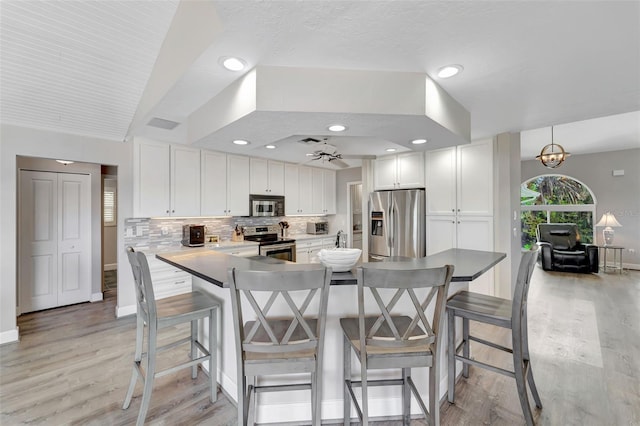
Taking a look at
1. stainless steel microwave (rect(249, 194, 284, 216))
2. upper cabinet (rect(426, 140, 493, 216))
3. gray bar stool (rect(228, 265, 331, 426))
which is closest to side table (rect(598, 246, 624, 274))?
upper cabinet (rect(426, 140, 493, 216))

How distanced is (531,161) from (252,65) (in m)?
8.55

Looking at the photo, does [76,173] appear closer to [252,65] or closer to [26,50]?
[26,50]

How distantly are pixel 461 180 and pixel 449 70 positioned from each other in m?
2.33

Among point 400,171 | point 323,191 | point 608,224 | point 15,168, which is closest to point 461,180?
point 400,171

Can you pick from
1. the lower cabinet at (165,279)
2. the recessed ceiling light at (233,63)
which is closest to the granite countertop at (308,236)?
the lower cabinet at (165,279)

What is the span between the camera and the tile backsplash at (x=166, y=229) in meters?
3.84

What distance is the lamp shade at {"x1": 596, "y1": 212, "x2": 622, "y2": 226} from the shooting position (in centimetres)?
638

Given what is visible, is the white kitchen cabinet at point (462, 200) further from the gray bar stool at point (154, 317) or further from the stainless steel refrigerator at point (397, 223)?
the gray bar stool at point (154, 317)

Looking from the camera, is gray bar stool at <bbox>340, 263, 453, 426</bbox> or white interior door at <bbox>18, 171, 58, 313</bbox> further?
white interior door at <bbox>18, 171, 58, 313</bbox>

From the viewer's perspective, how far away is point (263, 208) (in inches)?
194

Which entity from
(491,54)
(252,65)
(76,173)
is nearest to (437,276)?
(491,54)

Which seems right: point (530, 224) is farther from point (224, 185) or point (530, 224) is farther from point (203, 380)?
point (203, 380)

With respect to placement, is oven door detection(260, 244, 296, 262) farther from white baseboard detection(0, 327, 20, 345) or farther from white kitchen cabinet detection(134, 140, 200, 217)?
white baseboard detection(0, 327, 20, 345)

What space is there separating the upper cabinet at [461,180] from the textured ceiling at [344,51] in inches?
21.4
